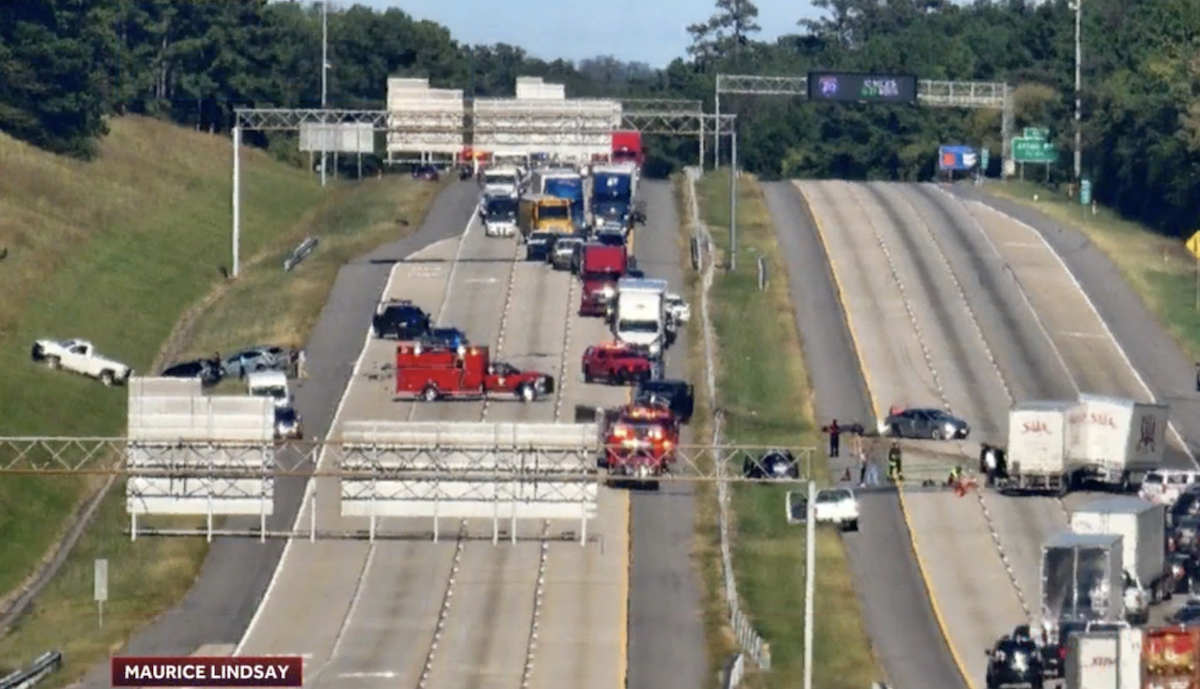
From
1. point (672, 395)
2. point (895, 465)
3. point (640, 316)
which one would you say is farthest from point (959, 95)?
point (895, 465)

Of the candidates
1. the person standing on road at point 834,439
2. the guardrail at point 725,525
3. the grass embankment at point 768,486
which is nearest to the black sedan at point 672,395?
the guardrail at point 725,525

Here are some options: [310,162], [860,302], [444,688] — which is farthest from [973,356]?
[310,162]

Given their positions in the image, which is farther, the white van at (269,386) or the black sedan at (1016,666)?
the white van at (269,386)

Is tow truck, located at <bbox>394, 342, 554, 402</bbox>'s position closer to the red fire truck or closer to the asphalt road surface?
the asphalt road surface

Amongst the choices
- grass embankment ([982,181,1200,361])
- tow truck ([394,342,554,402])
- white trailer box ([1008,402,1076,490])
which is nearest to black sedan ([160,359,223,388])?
tow truck ([394,342,554,402])

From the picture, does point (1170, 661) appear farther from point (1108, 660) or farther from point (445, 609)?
point (445, 609)

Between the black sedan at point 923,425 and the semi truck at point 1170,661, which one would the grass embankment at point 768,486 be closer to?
the black sedan at point 923,425
